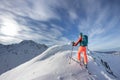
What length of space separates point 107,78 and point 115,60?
10.3 m

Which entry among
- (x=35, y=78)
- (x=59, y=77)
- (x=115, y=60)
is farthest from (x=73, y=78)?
(x=115, y=60)

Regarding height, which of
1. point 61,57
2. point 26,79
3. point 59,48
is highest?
point 59,48

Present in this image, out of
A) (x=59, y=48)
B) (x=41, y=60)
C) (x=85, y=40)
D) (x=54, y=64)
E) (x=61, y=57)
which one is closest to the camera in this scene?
(x=85, y=40)

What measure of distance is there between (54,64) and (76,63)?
2.41 metres

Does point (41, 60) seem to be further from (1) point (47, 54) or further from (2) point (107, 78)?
(2) point (107, 78)

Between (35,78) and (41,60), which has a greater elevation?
(41,60)

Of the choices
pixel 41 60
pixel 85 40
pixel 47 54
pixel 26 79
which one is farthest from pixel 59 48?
pixel 26 79

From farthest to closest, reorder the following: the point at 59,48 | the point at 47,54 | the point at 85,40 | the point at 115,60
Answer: the point at 115,60 < the point at 59,48 < the point at 47,54 < the point at 85,40

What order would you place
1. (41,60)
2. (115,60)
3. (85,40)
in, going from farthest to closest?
1. (115,60)
2. (41,60)
3. (85,40)

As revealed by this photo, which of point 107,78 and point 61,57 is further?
point 61,57

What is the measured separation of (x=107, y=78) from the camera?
41.9 ft

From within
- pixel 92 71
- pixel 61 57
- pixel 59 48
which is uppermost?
pixel 59 48

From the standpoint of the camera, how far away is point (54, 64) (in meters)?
14.7

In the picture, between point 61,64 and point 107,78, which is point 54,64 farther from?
point 107,78
